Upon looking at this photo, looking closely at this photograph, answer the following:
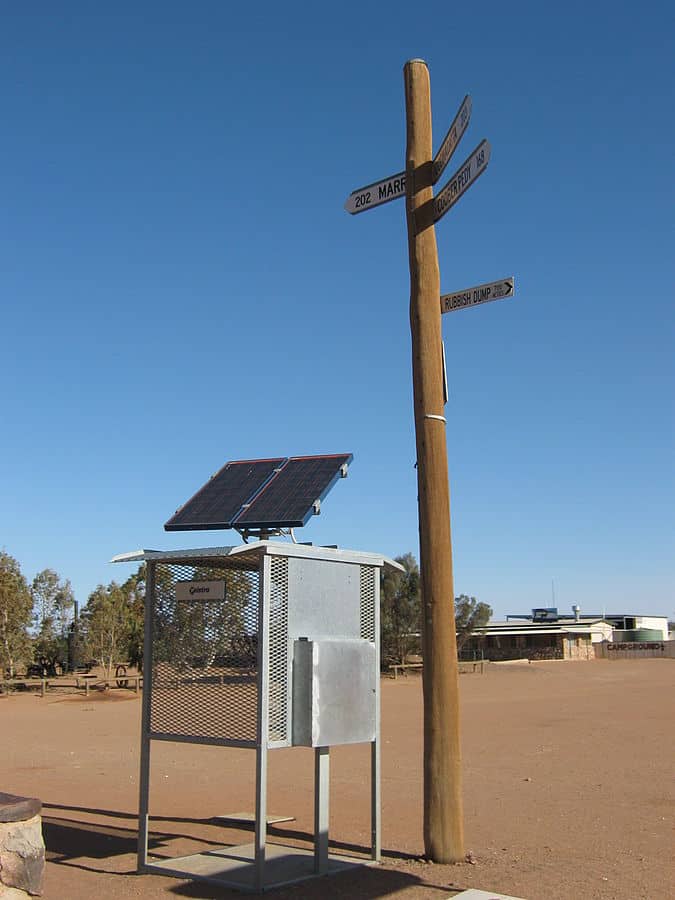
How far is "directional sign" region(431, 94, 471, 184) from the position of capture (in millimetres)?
8047

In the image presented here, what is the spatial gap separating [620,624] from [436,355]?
9804 centimetres

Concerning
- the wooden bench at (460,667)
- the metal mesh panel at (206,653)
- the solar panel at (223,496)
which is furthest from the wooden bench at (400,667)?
the metal mesh panel at (206,653)

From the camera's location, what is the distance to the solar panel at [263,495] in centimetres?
853

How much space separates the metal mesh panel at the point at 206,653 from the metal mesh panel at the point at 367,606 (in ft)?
3.37

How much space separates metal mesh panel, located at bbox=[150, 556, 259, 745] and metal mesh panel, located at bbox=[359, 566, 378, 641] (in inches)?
40.5

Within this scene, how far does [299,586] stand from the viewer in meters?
8.15

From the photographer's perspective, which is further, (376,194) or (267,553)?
(376,194)

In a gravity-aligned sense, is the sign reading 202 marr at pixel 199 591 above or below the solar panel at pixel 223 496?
below

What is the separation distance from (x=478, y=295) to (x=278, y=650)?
349cm

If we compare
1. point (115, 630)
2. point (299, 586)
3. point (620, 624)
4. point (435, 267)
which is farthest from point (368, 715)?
point (620, 624)

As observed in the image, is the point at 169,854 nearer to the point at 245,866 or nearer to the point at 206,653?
the point at 245,866

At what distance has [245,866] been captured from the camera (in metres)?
8.27

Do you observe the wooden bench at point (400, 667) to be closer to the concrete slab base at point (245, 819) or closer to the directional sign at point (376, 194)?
the concrete slab base at point (245, 819)

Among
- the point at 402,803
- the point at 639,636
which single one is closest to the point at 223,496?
the point at 402,803
